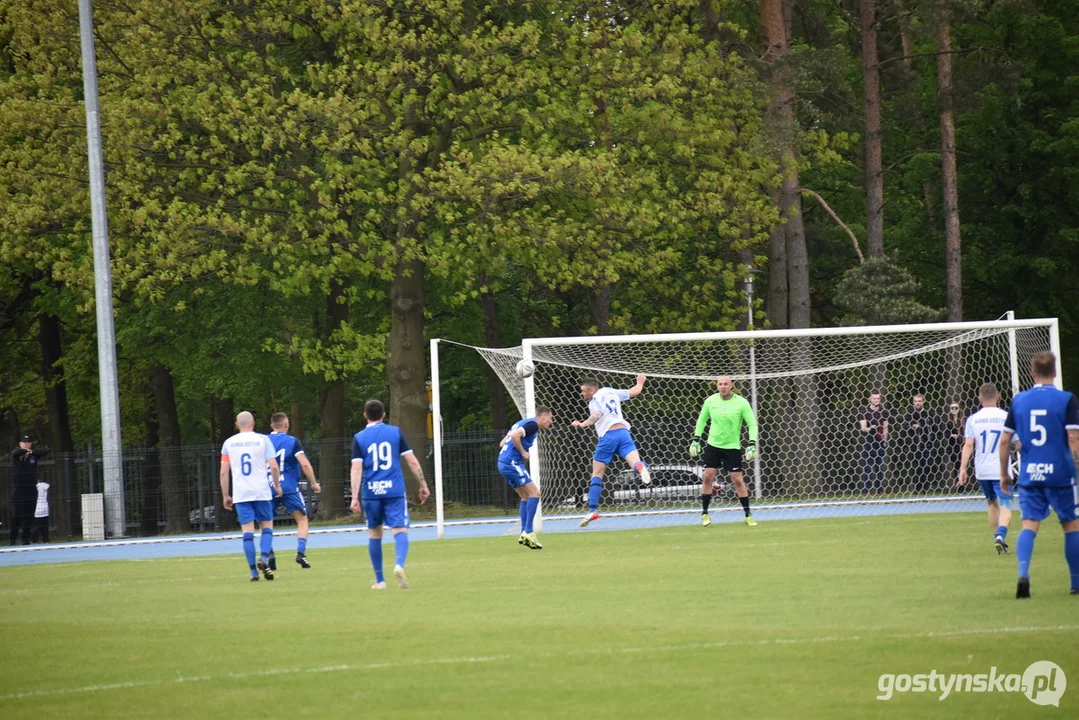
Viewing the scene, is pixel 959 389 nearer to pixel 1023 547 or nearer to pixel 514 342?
pixel 514 342

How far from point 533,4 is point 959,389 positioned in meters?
12.1

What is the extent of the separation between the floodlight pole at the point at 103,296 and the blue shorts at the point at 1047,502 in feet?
65.5

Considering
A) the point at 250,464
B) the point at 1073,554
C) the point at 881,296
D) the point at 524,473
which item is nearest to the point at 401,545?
the point at 250,464

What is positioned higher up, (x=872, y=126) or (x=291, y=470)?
(x=872, y=126)

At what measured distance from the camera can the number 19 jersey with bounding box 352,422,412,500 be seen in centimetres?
1466

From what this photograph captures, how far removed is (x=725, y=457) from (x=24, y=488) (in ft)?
55.4

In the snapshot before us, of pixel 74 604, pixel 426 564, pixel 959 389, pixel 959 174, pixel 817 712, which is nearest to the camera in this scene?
pixel 817 712

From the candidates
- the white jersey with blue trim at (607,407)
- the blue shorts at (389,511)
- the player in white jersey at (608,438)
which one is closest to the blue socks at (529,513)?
the player in white jersey at (608,438)

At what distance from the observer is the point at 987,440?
675 inches

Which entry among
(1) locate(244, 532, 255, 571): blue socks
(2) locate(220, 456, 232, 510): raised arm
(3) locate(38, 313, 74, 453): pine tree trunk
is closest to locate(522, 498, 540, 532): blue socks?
(1) locate(244, 532, 255, 571): blue socks

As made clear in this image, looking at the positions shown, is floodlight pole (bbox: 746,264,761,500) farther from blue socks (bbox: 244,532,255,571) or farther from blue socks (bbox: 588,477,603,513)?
blue socks (bbox: 244,532,255,571)

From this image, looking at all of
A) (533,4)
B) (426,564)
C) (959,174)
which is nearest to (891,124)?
(959,174)

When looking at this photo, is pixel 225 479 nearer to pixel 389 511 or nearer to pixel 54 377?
pixel 389 511

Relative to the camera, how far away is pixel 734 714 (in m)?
7.49
